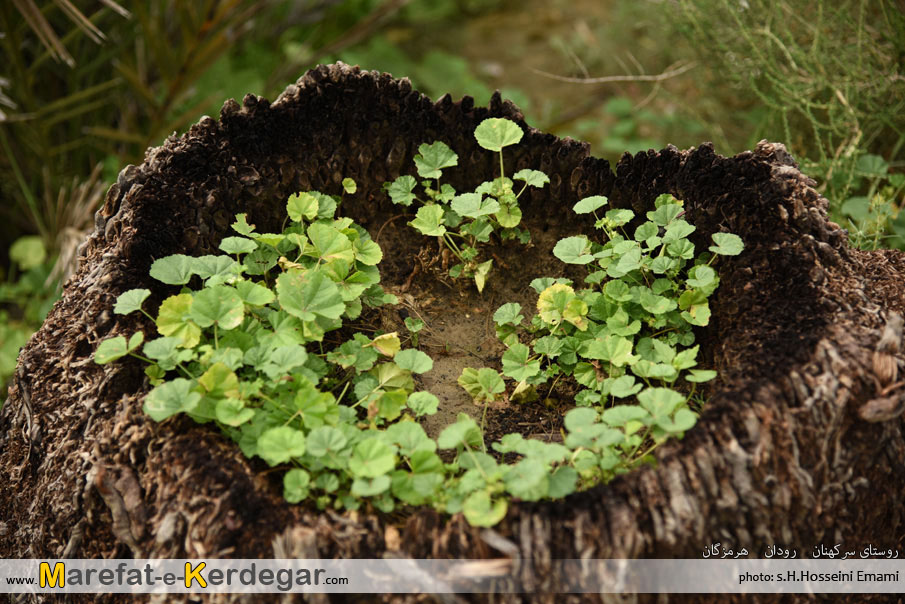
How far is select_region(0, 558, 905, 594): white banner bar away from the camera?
4.01 feet

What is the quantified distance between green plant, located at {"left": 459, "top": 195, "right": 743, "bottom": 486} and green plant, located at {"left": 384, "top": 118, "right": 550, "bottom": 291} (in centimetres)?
17

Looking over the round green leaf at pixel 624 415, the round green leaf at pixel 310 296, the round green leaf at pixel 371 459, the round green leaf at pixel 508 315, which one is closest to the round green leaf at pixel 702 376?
the round green leaf at pixel 624 415

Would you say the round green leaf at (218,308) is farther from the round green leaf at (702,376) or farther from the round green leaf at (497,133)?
the round green leaf at (702,376)

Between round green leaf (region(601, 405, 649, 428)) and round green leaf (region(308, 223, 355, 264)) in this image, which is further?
round green leaf (region(308, 223, 355, 264))

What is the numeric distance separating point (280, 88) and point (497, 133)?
75.9 inches

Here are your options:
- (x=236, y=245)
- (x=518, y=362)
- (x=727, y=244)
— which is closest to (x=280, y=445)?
(x=236, y=245)

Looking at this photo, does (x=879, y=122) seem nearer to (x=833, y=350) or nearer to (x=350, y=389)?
(x=833, y=350)

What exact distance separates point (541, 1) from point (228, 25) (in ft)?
10.2

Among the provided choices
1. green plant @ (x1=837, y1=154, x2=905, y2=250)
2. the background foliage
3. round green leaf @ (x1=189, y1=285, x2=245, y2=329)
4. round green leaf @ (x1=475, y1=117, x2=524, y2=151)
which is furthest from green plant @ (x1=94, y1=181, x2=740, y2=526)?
the background foliage

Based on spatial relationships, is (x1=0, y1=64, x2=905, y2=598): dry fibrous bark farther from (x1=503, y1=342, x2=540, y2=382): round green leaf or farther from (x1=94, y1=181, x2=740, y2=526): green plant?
(x1=503, y1=342, x2=540, y2=382): round green leaf

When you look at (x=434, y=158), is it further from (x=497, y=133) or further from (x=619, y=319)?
(x=619, y=319)

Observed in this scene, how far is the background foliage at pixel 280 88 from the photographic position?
2623 millimetres

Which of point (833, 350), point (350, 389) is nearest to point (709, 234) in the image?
point (833, 350)

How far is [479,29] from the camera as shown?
5.22 meters
